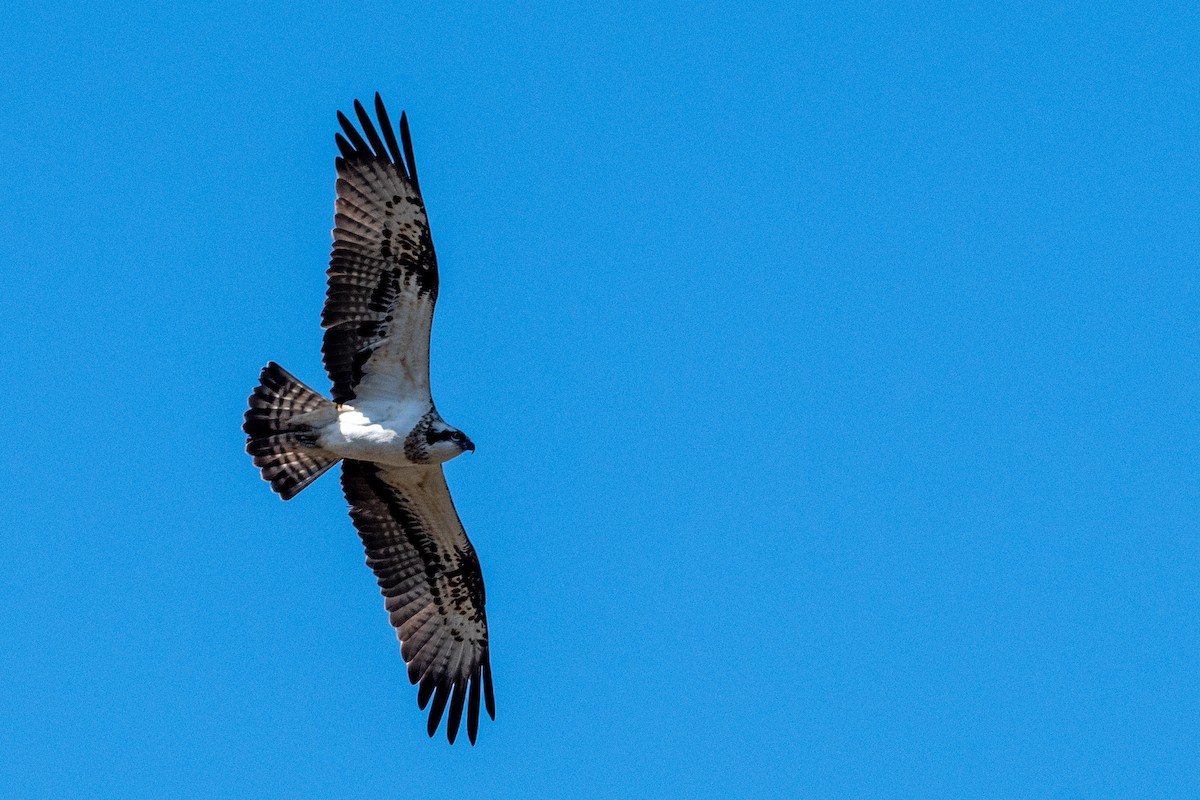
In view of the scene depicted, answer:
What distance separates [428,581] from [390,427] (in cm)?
164

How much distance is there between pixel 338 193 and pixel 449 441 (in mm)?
1930

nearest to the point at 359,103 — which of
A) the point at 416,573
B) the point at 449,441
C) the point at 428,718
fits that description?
the point at 449,441

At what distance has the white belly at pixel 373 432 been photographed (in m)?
12.9

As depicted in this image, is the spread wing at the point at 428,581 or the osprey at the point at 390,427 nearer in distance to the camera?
the osprey at the point at 390,427

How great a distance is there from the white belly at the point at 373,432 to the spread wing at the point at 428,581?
0.59 m

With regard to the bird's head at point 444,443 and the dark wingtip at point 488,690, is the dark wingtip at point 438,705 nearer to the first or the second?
the dark wingtip at point 488,690

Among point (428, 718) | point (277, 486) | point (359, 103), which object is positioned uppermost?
point (359, 103)

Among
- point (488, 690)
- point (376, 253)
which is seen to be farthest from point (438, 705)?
point (376, 253)

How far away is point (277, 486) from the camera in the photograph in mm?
13133

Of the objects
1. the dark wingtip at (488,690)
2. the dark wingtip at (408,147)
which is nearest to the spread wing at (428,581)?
the dark wingtip at (488,690)

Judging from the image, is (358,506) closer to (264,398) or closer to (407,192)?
(264,398)

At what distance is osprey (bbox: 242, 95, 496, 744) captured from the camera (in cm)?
1272

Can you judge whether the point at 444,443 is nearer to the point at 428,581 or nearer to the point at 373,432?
the point at 373,432

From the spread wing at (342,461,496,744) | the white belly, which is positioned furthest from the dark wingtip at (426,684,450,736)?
the white belly
